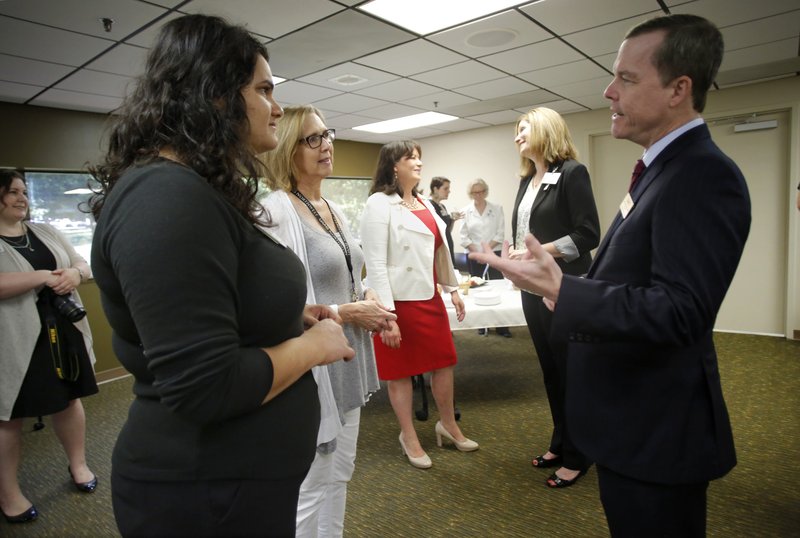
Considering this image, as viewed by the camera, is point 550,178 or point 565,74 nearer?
point 550,178

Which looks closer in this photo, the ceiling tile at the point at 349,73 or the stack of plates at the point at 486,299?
the stack of plates at the point at 486,299

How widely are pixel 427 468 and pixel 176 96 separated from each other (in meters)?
2.33

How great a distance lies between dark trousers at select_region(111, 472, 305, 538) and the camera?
700mm

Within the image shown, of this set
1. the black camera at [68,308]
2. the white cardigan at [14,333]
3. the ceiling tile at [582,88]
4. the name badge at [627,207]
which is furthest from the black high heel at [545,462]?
the ceiling tile at [582,88]

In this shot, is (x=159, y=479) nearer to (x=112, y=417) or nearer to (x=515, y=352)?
(x=112, y=417)

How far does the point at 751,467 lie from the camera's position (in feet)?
7.89

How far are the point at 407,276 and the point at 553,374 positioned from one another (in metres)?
0.90

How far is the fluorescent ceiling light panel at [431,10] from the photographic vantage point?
108 inches

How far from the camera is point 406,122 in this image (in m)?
6.37

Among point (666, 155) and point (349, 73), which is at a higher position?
point (349, 73)

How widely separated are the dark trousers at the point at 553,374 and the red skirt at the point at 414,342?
488 mm

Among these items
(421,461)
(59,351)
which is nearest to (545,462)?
(421,461)

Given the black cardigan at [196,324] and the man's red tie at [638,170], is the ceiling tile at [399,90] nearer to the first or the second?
the man's red tie at [638,170]

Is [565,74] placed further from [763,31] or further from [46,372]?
[46,372]
